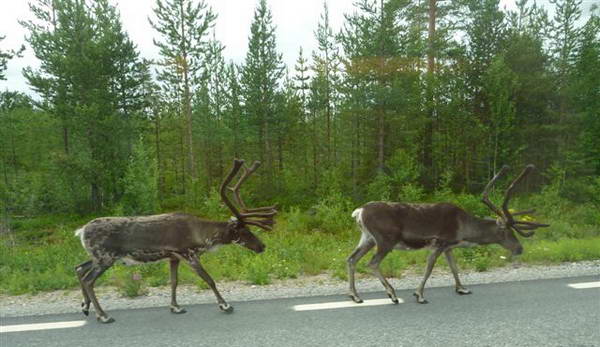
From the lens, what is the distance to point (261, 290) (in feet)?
20.9

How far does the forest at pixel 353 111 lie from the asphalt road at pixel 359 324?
43.4 ft

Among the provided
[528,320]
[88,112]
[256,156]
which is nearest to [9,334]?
[528,320]

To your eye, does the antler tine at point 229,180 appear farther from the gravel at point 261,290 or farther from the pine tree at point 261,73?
the pine tree at point 261,73

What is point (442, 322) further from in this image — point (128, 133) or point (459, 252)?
point (128, 133)

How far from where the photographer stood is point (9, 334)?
14.8ft

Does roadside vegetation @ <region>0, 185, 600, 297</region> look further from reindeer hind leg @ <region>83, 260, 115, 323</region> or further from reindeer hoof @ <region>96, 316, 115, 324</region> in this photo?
reindeer hoof @ <region>96, 316, 115, 324</region>

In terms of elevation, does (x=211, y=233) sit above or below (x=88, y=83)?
below

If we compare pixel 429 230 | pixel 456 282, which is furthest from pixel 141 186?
pixel 456 282

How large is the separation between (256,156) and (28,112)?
29664 millimetres

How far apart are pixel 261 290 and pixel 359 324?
2290 mm

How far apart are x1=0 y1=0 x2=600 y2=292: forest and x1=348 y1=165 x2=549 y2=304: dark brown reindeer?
12.4m

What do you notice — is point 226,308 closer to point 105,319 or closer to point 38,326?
point 105,319

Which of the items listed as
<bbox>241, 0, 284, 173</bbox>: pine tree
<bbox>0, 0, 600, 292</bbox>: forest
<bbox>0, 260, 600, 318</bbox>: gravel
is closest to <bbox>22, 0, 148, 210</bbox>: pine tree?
<bbox>0, 0, 600, 292</bbox>: forest

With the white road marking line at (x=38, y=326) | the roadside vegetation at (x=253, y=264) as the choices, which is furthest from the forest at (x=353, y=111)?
the white road marking line at (x=38, y=326)
